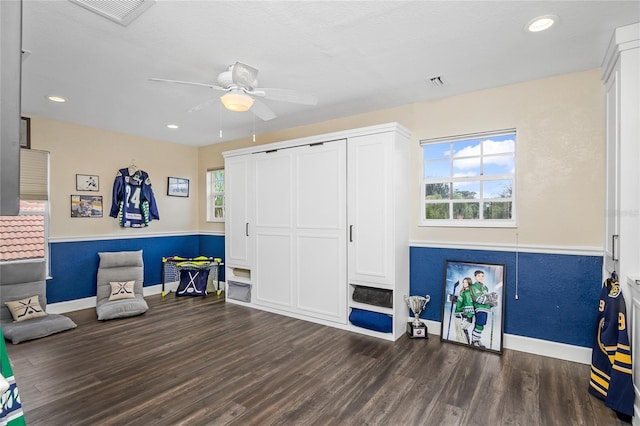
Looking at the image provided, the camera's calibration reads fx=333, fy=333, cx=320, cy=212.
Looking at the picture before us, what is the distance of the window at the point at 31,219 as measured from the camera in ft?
13.6

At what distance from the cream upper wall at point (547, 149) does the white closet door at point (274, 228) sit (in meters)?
1.90

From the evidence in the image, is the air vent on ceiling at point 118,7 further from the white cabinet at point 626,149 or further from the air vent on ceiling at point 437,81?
the white cabinet at point 626,149

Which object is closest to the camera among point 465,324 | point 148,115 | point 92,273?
point 465,324

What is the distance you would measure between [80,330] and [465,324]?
14.4 feet

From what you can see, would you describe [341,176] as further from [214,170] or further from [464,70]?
[214,170]

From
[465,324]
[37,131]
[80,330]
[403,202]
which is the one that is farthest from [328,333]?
[37,131]

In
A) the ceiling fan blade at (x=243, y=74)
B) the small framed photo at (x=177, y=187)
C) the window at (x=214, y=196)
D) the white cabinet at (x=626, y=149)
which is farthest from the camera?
the window at (x=214, y=196)

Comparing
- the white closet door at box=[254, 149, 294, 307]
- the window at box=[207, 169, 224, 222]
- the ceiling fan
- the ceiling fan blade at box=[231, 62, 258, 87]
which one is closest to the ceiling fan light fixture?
the ceiling fan

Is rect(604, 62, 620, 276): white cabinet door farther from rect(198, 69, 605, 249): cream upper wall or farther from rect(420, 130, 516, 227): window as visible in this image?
rect(420, 130, 516, 227): window

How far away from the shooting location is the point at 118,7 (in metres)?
2.11

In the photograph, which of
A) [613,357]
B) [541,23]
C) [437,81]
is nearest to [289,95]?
[437,81]

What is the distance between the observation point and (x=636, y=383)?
7.39ft

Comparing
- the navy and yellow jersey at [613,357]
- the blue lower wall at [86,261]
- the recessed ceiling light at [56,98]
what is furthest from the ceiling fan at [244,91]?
the blue lower wall at [86,261]

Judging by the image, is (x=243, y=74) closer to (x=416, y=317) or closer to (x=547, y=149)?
(x=547, y=149)
